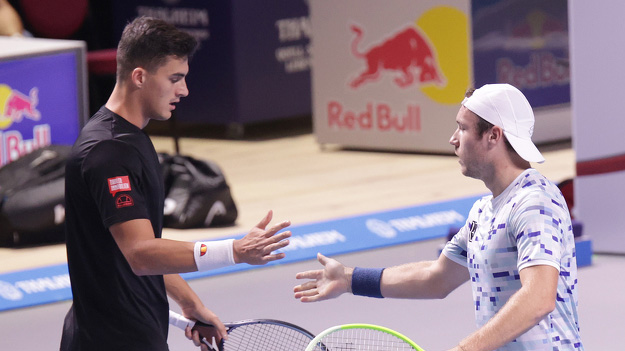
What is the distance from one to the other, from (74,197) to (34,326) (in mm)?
2994

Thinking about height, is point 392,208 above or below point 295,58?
below

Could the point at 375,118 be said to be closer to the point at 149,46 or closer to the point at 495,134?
the point at 149,46

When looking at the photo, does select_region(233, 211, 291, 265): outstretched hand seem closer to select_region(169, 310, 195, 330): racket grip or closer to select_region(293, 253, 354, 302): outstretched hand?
select_region(293, 253, 354, 302): outstretched hand

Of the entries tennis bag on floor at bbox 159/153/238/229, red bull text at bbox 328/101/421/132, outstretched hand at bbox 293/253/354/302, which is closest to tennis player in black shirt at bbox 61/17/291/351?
outstretched hand at bbox 293/253/354/302

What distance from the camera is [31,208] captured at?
7.96 metres

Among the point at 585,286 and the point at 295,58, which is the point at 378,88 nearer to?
the point at 295,58

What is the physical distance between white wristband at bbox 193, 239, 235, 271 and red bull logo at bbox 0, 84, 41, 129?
538 centimetres

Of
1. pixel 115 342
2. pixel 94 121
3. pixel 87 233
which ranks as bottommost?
pixel 115 342

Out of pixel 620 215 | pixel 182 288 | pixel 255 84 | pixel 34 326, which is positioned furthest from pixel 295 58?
pixel 182 288

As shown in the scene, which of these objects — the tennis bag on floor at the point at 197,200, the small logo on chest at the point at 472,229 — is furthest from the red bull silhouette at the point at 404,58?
the small logo on chest at the point at 472,229

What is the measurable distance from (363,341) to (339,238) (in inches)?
127

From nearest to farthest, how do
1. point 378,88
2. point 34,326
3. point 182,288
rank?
1. point 182,288
2. point 34,326
3. point 378,88

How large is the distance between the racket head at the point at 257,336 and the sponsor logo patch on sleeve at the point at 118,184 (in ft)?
2.64

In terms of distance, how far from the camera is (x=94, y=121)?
3.59m
